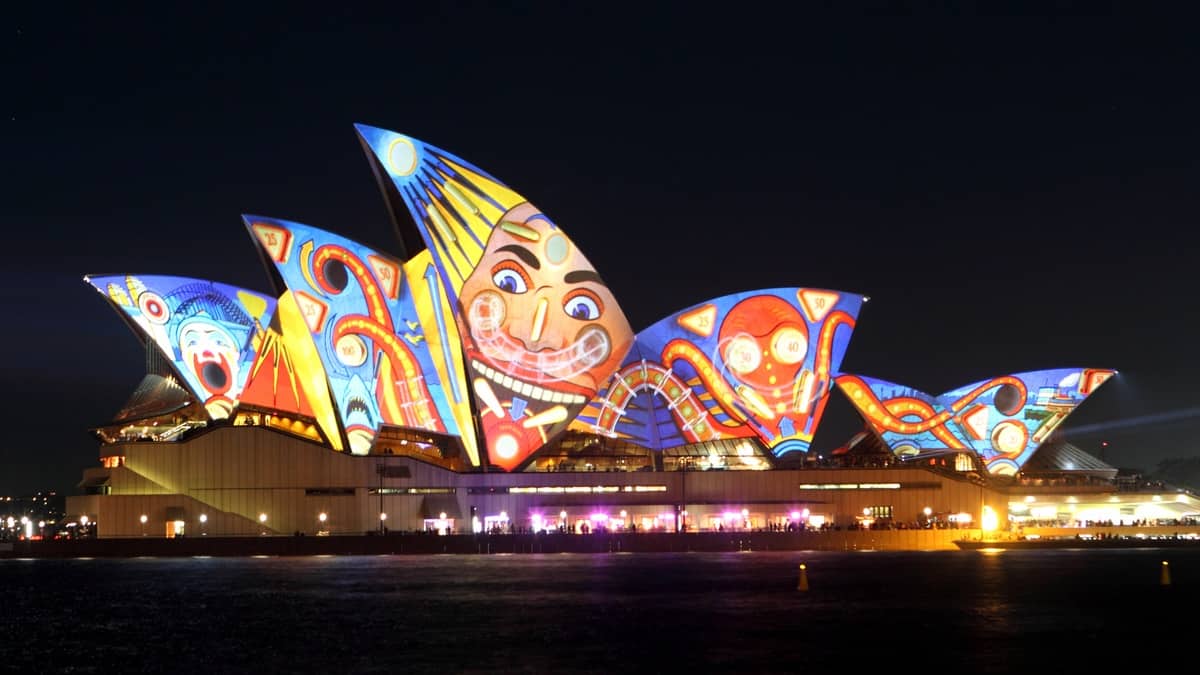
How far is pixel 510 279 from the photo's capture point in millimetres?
84062

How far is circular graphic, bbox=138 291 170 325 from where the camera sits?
84125 mm

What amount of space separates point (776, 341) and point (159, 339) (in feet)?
117

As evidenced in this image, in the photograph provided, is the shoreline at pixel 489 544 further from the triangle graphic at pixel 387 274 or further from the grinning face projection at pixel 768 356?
the triangle graphic at pixel 387 274

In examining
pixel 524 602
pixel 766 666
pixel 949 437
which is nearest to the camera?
pixel 766 666

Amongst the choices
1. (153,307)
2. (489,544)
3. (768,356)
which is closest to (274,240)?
(153,307)

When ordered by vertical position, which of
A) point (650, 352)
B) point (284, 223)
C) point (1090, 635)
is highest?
point (284, 223)

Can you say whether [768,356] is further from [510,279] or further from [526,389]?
[510,279]

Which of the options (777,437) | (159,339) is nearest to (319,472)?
(159,339)

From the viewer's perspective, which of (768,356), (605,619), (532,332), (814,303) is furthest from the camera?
(814,303)

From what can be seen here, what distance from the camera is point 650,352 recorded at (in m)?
90.2

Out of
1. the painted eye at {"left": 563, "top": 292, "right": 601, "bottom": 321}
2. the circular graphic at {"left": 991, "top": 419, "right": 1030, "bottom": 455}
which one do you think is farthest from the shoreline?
the circular graphic at {"left": 991, "top": 419, "right": 1030, "bottom": 455}

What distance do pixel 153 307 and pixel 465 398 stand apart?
18005mm

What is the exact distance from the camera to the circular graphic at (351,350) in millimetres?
82250

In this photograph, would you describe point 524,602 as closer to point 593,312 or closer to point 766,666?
point 766,666
